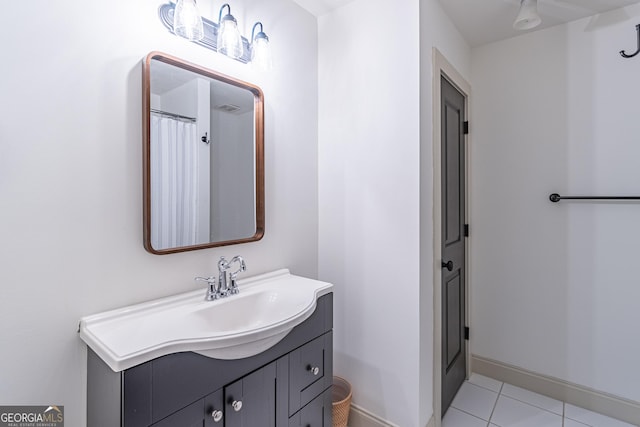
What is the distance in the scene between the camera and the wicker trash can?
64.8 inches

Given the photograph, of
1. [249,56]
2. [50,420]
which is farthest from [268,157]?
[50,420]

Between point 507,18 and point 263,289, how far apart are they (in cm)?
206

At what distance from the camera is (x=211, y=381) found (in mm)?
969

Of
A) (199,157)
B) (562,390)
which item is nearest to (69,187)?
(199,157)

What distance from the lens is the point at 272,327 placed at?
1.04m

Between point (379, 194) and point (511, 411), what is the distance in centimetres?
155

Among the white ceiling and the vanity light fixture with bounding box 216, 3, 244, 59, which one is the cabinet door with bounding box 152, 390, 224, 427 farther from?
the white ceiling

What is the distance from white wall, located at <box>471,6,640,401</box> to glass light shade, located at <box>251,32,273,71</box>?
153 centimetres

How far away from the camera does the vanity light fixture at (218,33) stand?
117 cm

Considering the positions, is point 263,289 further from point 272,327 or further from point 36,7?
point 36,7

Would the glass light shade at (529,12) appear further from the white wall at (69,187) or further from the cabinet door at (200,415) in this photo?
the cabinet door at (200,415)

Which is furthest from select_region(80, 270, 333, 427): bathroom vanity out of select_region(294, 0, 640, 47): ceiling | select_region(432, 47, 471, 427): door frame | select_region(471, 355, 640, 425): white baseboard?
select_region(294, 0, 640, 47): ceiling

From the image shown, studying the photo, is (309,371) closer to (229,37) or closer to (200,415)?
(200,415)

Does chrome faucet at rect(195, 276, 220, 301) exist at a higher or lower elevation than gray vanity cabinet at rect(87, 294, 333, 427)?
higher
